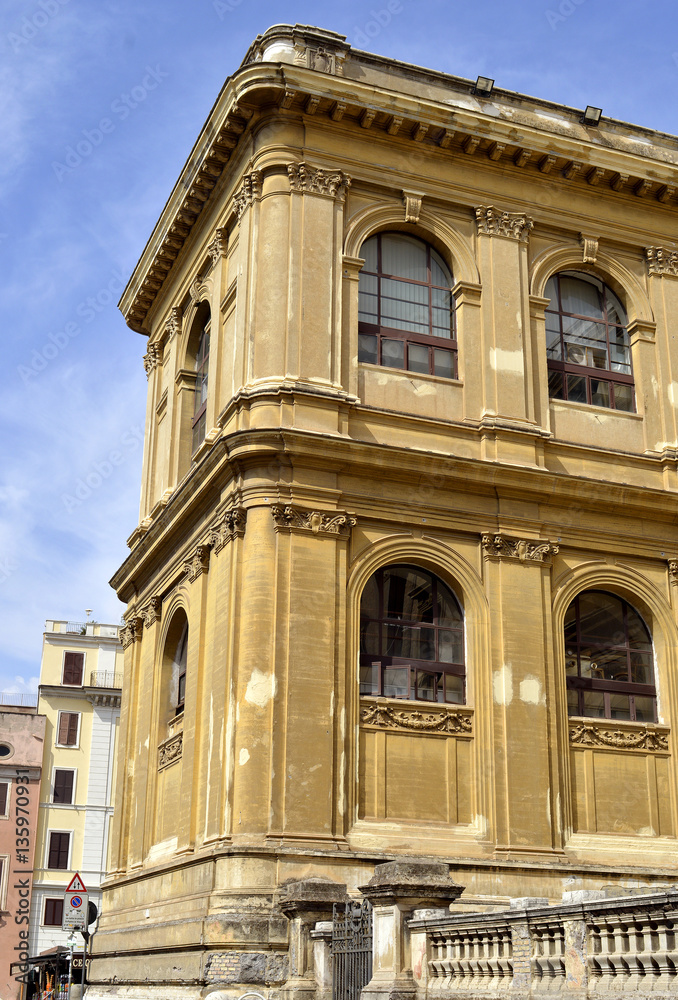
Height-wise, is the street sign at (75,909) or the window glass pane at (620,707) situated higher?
the window glass pane at (620,707)

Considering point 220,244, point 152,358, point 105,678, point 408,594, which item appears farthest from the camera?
point 105,678

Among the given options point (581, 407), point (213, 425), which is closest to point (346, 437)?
point (213, 425)

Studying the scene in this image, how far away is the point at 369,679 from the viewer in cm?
2255

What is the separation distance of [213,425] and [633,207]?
1061 cm

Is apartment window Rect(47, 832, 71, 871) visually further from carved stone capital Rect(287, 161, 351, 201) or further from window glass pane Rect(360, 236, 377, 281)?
carved stone capital Rect(287, 161, 351, 201)

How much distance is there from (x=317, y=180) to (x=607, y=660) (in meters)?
11.2

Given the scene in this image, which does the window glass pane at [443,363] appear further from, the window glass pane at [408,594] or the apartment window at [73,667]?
the apartment window at [73,667]

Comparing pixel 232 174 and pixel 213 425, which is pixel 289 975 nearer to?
pixel 213 425

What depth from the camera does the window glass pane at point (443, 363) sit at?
25234mm

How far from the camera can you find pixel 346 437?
74.9ft

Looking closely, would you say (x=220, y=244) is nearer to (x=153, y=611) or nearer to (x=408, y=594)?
(x=153, y=611)

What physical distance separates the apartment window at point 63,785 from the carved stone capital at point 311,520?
138ft

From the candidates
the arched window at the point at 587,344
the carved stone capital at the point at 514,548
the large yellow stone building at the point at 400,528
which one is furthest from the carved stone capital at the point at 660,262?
the carved stone capital at the point at 514,548

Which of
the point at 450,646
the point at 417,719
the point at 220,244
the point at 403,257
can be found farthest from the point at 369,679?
the point at 220,244
